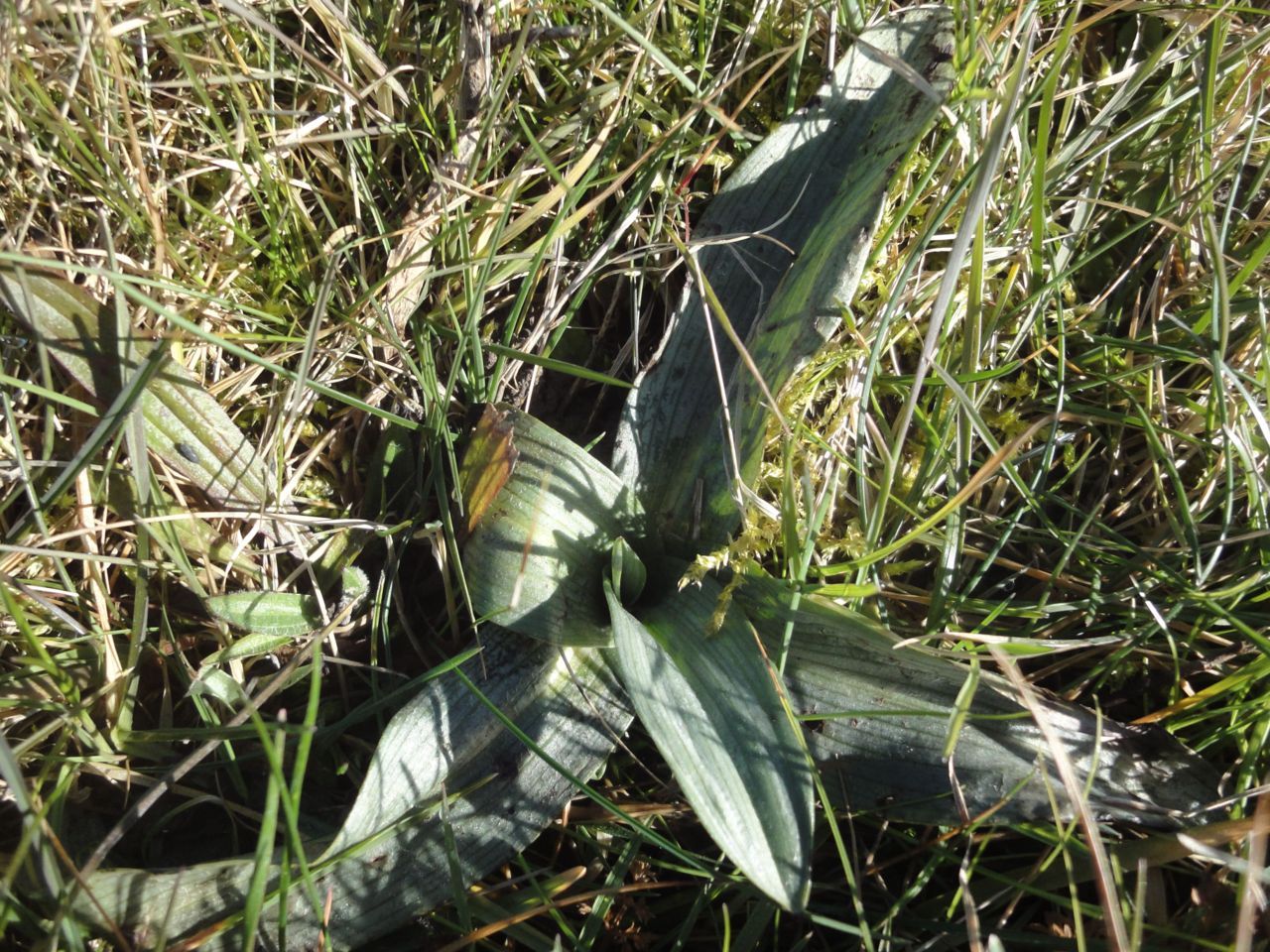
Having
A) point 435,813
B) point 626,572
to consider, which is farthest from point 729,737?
point 435,813

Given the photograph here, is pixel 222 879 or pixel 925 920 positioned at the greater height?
pixel 222 879

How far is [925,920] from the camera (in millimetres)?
1004

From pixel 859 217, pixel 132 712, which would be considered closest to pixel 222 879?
pixel 132 712

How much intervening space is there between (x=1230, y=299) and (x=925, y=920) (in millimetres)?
878

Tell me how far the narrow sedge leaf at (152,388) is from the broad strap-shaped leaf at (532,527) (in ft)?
1.01

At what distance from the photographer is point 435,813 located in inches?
40.4

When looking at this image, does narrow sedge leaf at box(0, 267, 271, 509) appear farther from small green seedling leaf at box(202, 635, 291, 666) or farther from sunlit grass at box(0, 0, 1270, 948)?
small green seedling leaf at box(202, 635, 291, 666)

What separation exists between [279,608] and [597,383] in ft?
1.70

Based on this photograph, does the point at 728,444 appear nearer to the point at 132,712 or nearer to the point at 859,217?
the point at 859,217

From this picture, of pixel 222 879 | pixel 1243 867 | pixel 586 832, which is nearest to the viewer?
pixel 1243 867

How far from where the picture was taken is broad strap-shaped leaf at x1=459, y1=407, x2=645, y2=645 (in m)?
1.02

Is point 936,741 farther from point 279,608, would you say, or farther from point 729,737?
→ point 279,608

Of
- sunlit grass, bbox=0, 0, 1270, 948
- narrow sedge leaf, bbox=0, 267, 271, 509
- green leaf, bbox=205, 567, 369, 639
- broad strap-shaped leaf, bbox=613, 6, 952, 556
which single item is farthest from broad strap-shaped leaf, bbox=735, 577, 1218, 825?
narrow sedge leaf, bbox=0, 267, 271, 509

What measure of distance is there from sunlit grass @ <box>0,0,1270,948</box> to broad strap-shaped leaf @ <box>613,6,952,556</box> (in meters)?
0.06
